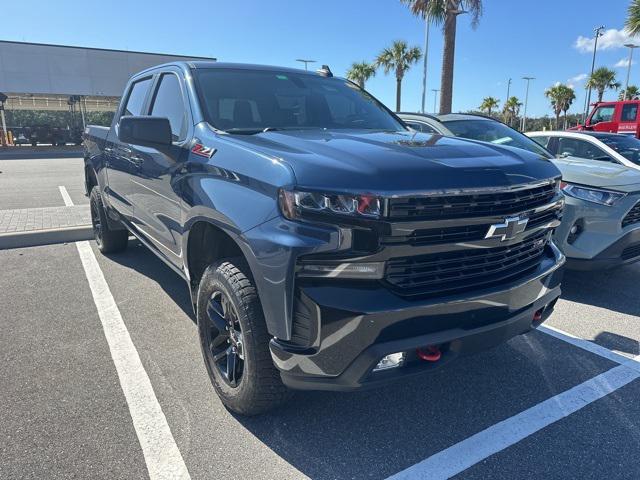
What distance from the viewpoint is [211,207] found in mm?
2533

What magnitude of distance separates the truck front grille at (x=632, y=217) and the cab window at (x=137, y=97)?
4418 mm

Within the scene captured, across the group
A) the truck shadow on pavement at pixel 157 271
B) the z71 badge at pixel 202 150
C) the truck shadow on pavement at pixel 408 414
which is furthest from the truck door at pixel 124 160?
the truck shadow on pavement at pixel 408 414

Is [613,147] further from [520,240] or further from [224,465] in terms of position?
[224,465]

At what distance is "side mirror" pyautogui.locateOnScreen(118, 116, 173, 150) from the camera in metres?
2.88

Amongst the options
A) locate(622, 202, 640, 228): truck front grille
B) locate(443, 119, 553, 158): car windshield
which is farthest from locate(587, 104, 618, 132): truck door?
locate(622, 202, 640, 228): truck front grille

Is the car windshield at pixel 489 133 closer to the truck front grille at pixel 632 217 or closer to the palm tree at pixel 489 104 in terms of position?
the truck front grille at pixel 632 217

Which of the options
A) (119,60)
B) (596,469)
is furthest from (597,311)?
(119,60)

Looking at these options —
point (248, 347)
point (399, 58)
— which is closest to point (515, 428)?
point (248, 347)

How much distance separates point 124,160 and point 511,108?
71.5 meters

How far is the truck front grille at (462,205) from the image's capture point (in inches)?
79.5

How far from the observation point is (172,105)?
3.43m

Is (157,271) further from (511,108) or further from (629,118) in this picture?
(511,108)

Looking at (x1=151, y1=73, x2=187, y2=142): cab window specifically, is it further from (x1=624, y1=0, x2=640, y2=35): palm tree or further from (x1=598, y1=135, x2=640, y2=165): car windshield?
(x1=624, y1=0, x2=640, y2=35): palm tree

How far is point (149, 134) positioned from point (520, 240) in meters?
2.22
